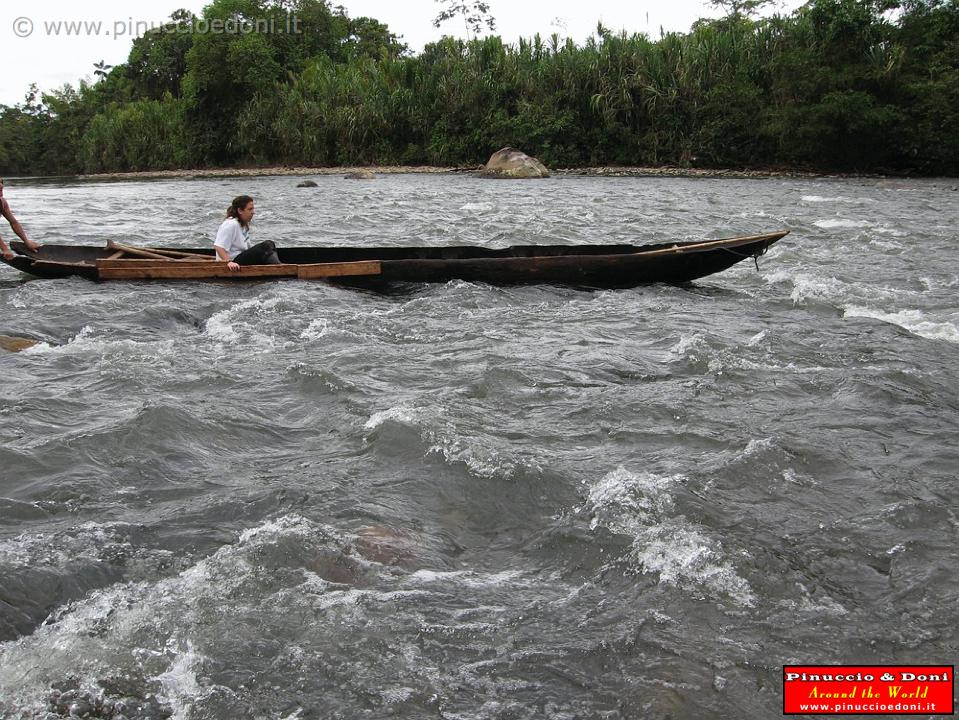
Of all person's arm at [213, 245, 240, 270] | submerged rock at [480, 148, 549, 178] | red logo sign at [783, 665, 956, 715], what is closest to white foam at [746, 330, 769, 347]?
red logo sign at [783, 665, 956, 715]

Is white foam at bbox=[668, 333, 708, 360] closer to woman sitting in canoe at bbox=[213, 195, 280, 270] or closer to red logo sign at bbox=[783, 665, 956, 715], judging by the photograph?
red logo sign at bbox=[783, 665, 956, 715]

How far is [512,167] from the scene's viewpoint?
100 ft

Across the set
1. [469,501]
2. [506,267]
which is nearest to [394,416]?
[469,501]

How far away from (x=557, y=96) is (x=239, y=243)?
89.6 ft

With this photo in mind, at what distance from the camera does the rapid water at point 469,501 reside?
3.18 metres

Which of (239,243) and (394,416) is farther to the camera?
(239,243)

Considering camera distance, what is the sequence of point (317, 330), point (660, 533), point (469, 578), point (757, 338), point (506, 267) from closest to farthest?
point (469, 578), point (660, 533), point (757, 338), point (317, 330), point (506, 267)

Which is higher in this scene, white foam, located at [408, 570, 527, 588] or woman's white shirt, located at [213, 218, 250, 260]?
woman's white shirt, located at [213, 218, 250, 260]

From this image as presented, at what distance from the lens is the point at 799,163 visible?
96.0 ft

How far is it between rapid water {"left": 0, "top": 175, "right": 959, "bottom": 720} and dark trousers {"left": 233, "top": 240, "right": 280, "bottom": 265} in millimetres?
813

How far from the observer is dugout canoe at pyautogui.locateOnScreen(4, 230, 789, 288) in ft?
29.7

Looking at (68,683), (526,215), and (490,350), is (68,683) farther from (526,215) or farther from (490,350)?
(526,215)

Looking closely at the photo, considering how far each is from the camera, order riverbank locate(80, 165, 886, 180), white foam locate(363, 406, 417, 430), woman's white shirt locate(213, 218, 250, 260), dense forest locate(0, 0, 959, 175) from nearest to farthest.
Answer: white foam locate(363, 406, 417, 430), woman's white shirt locate(213, 218, 250, 260), dense forest locate(0, 0, 959, 175), riverbank locate(80, 165, 886, 180)

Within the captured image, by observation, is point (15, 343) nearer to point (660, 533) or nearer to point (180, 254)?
point (180, 254)
